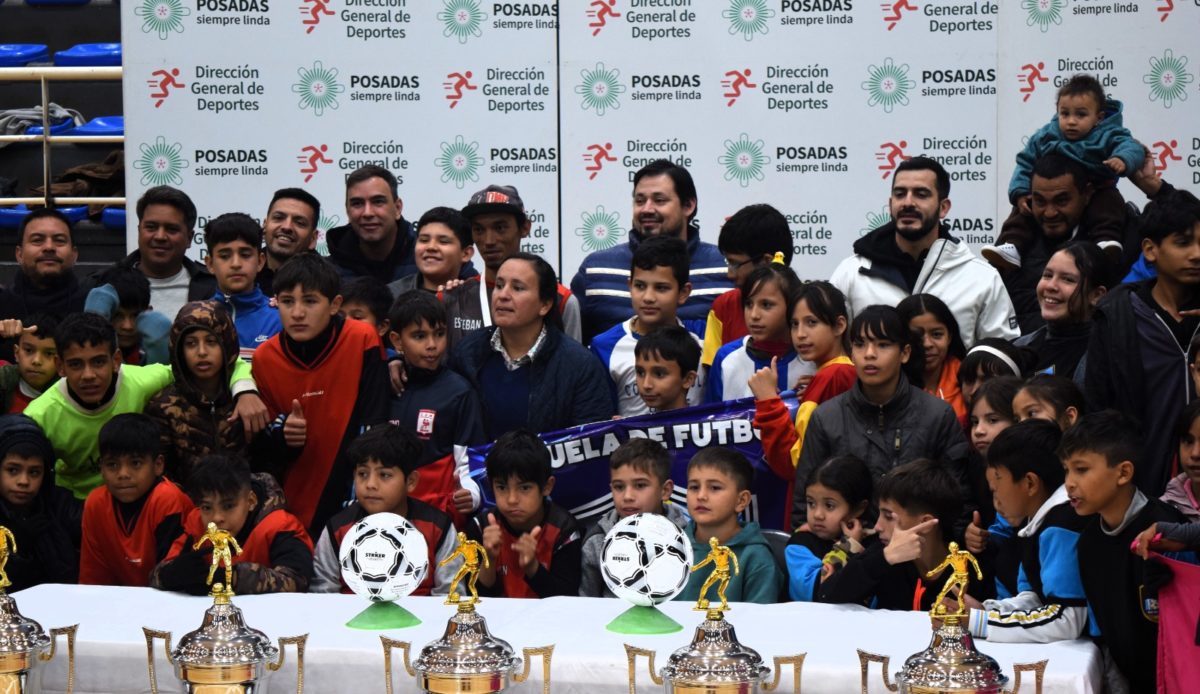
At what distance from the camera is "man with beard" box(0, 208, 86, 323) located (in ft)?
22.0

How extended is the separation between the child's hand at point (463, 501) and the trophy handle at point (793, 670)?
217 centimetres

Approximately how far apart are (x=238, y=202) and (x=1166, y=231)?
17.2 feet

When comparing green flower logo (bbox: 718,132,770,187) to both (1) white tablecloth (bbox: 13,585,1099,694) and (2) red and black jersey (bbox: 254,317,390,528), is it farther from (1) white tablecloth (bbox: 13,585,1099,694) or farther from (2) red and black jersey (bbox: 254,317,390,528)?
(1) white tablecloth (bbox: 13,585,1099,694)

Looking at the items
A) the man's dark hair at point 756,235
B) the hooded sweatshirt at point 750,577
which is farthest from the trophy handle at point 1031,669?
the man's dark hair at point 756,235

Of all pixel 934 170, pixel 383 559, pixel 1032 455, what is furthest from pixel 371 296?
pixel 1032 455

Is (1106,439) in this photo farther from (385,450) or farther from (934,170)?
(934,170)

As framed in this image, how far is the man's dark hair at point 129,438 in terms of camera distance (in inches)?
203

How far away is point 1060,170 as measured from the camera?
650 cm

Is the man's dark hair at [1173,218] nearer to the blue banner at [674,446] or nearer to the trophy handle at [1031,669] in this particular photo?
the blue banner at [674,446]

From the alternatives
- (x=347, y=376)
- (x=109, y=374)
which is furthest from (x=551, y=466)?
(x=109, y=374)

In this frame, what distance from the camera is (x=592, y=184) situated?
28.0ft

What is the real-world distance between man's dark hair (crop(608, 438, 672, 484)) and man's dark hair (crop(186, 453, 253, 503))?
115 cm

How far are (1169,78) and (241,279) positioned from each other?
4.70 meters

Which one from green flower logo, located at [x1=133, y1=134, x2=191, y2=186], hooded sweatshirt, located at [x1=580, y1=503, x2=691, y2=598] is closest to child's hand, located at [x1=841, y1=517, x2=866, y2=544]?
hooded sweatshirt, located at [x1=580, y1=503, x2=691, y2=598]
